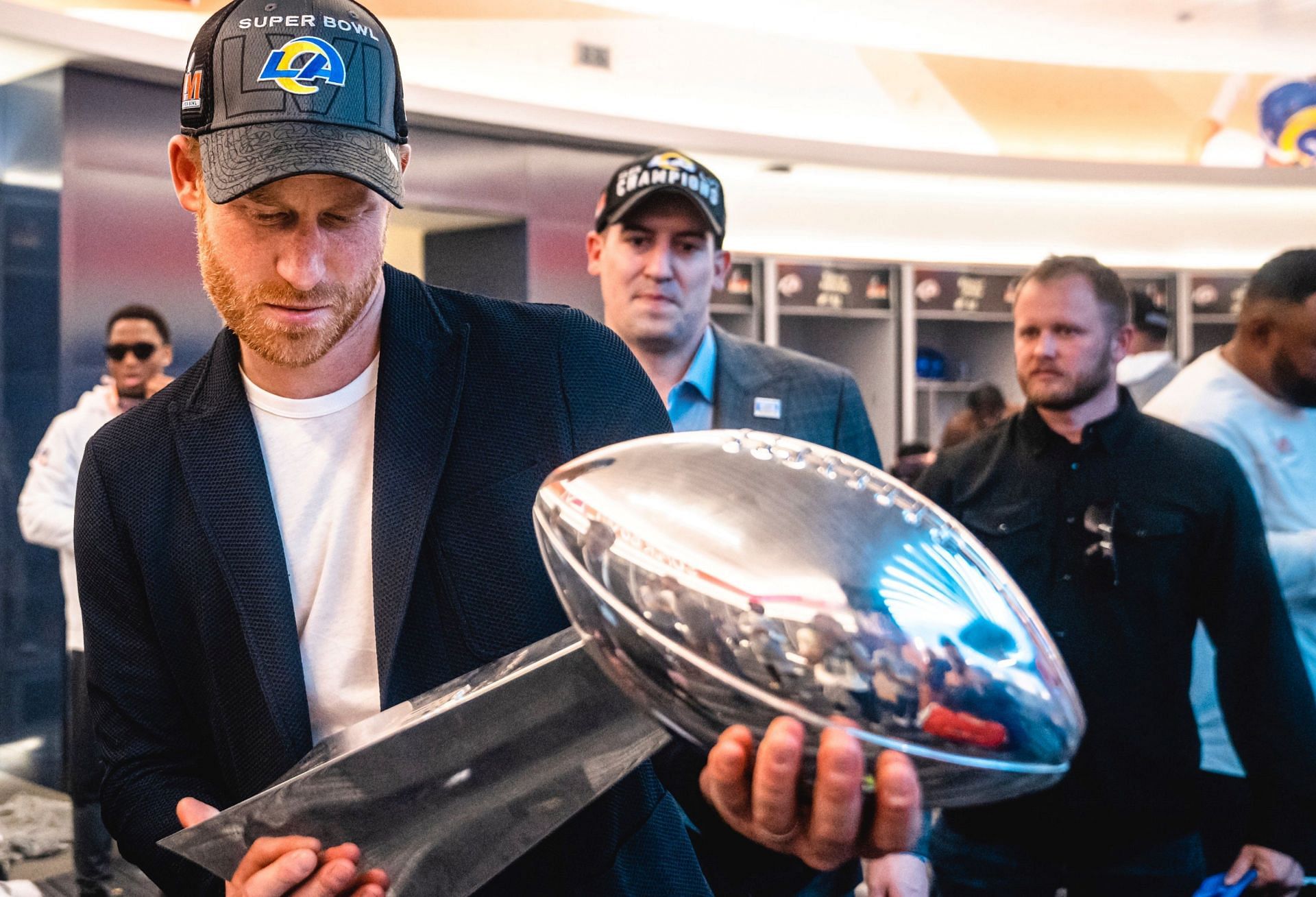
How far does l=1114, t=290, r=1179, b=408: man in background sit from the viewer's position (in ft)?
12.1

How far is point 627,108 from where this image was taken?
573 centimetres

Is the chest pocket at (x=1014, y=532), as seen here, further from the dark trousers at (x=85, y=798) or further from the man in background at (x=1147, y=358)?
the dark trousers at (x=85, y=798)

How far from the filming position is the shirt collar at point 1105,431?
208 centimetres

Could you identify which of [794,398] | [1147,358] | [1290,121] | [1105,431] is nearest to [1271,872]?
[1105,431]

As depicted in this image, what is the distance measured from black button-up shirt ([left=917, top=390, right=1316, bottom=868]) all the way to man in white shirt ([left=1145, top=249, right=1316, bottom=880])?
298mm

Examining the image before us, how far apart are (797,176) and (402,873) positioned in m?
6.22

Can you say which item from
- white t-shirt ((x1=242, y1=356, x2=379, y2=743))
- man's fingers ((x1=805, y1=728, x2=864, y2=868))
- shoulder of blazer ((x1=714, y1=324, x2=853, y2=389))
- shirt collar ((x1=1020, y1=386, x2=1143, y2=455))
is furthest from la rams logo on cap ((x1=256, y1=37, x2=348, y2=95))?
shirt collar ((x1=1020, y1=386, x2=1143, y2=455))

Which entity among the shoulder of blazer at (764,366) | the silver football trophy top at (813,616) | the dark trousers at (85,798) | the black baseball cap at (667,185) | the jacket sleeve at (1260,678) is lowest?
the dark trousers at (85,798)

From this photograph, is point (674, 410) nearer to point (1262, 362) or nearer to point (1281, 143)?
point (1262, 362)

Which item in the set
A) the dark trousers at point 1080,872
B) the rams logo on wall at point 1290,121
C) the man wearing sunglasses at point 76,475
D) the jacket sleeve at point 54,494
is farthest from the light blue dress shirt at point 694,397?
the rams logo on wall at point 1290,121

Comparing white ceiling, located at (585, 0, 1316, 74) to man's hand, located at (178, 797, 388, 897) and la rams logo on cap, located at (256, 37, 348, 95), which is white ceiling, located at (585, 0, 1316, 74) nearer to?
la rams logo on cap, located at (256, 37, 348, 95)

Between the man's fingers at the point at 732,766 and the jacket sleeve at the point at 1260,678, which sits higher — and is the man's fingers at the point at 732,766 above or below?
above

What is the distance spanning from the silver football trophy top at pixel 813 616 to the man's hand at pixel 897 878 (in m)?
1.20

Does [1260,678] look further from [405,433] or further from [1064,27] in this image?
[1064,27]
